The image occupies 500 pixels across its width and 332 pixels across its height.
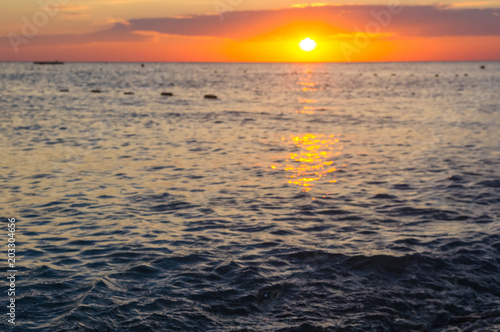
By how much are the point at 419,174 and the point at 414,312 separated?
1233 cm

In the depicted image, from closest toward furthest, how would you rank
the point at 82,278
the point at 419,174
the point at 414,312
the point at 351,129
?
the point at 414,312
the point at 82,278
the point at 419,174
the point at 351,129

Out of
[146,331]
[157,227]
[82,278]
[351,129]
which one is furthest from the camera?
[351,129]

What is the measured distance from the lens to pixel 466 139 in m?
29.5

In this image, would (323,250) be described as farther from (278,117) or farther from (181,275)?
(278,117)

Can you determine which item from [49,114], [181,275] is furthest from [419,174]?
[49,114]

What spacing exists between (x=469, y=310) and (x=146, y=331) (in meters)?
6.01

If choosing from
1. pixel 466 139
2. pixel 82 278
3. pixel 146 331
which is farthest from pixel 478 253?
pixel 466 139

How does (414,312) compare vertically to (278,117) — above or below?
below

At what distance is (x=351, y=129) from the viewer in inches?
1363

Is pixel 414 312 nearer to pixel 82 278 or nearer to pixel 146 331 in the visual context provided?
pixel 146 331

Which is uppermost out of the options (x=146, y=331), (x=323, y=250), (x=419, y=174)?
(x=419, y=174)

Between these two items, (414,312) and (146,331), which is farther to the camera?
(414,312)

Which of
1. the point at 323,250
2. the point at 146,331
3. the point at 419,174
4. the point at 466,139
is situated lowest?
the point at 146,331

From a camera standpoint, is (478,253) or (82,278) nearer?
(82,278)
